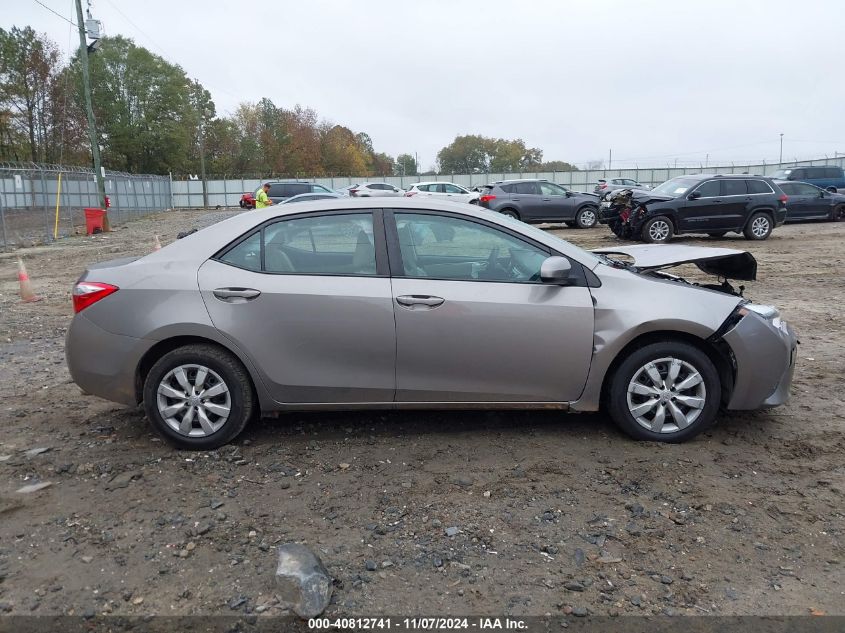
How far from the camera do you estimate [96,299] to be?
430 centimetres

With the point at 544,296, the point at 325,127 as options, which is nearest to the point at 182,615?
the point at 544,296

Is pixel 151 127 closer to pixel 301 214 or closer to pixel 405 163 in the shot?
pixel 405 163

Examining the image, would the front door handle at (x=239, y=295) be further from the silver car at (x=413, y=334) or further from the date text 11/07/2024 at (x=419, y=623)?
the date text 11/07/2024 at (x=419, y=623)

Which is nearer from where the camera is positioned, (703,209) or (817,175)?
(703,209)

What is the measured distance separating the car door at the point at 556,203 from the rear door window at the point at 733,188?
5.52 m

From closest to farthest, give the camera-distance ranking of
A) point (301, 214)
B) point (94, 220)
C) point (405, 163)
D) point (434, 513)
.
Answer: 1. point (434, 513)
2. point (301, 214)
3. point (94, 220)
4. point (405, 163)

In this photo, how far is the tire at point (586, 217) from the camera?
21891 millimetres

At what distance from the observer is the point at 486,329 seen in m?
4.15

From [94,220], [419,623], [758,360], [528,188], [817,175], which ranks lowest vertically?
[419,623]

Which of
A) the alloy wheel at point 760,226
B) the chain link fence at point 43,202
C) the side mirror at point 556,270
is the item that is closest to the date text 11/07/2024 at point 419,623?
the side mirror at point 556,270

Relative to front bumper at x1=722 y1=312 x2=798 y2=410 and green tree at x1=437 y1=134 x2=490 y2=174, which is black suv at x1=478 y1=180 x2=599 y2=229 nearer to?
front bumper at x1=722 y1=312 x2=798 y2=410

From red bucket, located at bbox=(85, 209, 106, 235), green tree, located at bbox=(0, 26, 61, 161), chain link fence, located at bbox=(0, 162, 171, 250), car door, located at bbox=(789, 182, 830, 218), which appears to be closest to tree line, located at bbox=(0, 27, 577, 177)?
green tree, located at bbox=(0, 26, 61, 161)

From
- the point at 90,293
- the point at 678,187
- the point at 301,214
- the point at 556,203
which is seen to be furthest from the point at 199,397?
the point at 556,203

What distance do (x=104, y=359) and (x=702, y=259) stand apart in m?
4.02
